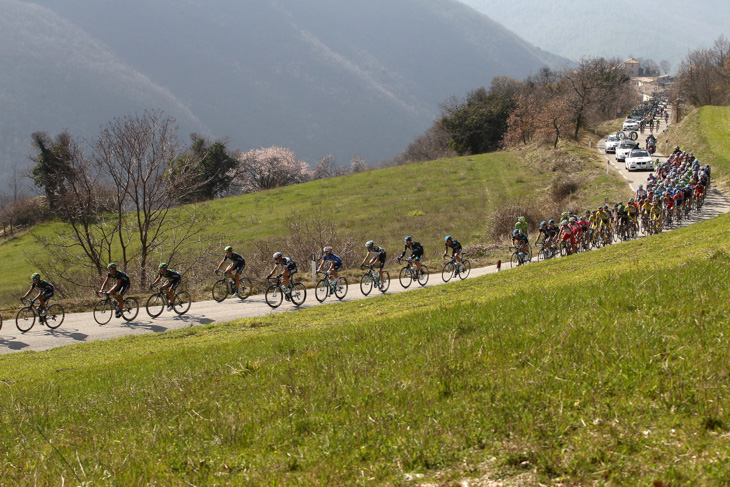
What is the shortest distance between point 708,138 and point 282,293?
45.1 m

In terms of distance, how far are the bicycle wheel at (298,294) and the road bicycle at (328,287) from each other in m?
0.57

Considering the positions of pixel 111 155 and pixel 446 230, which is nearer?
pixel 111 155

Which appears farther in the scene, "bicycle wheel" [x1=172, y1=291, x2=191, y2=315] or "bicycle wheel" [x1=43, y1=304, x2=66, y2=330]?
"bicycle wheel" [x1=172, y1=291, x2=191, y2=315]

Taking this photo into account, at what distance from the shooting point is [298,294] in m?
19.2

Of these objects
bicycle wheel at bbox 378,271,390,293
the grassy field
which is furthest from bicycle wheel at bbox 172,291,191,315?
the grassy field

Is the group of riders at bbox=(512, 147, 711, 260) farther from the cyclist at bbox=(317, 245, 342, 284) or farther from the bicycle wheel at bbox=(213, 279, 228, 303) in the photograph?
the bicycle wheel at bbox=(213, 279, 228, 303)

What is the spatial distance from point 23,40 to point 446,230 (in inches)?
6574

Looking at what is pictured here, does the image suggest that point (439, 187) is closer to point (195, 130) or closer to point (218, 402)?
point (218, 402)

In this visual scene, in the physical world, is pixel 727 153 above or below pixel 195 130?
below

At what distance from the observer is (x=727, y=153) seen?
42.8 m

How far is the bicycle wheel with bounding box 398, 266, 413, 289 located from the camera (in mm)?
21523

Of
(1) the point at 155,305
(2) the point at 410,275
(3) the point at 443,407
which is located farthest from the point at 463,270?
(3) the point at 443,407

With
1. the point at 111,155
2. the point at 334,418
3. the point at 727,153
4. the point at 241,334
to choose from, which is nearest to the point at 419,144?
the point at 727,153

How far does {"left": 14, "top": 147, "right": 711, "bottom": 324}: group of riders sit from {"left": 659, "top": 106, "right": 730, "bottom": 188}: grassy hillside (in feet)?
31.3
